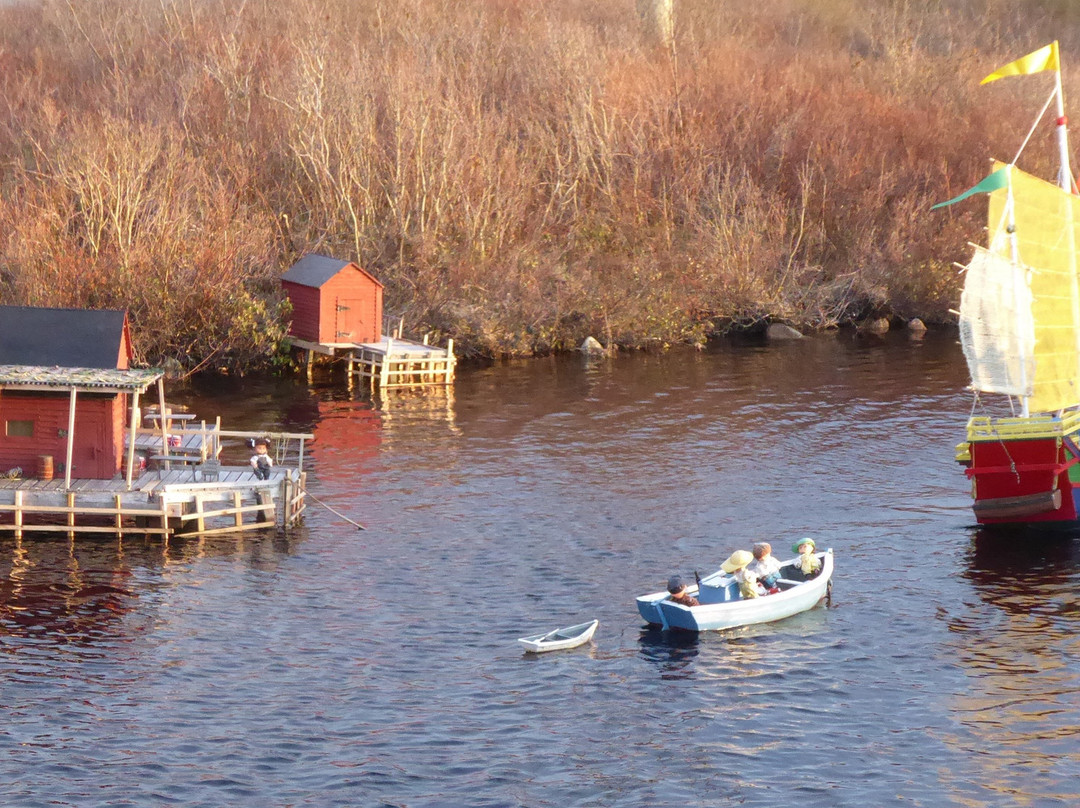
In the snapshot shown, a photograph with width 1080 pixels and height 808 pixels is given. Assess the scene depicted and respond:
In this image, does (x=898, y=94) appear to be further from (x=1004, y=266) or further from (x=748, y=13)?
(x=1004, y=266)

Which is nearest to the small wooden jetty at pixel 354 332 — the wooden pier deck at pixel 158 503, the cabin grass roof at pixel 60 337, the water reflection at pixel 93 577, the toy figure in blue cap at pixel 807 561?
the wooden pier deck at pixel 158 503

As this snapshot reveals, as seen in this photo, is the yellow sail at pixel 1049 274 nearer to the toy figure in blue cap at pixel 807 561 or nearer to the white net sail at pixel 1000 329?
the white net sail at pixel 1000 329

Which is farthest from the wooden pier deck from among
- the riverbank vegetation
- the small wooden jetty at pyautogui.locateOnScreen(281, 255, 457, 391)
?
the riverbank vegetation

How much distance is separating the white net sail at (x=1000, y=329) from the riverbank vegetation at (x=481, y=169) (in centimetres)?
2988

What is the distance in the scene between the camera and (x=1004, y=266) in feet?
116

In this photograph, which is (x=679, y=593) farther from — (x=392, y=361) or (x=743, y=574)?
(x=392, y=361)

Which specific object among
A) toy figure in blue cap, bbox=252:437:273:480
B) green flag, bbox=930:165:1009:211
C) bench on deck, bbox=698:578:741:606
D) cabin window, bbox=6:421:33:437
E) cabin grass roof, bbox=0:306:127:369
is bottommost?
bench on deck, bbox=698:578:741:606

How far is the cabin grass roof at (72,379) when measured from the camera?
3281 centimetres

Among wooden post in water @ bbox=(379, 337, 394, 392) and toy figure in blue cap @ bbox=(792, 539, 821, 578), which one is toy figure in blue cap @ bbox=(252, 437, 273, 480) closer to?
toy figure in blue cap @ bbox=(792, 539, 821, 578)

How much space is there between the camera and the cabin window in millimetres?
A: 34219

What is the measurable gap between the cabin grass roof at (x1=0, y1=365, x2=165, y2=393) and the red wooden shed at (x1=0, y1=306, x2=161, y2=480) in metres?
0.03

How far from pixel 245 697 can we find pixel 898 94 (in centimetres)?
7125

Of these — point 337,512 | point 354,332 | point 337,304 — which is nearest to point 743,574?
point 337,512

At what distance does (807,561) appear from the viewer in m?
29.6
